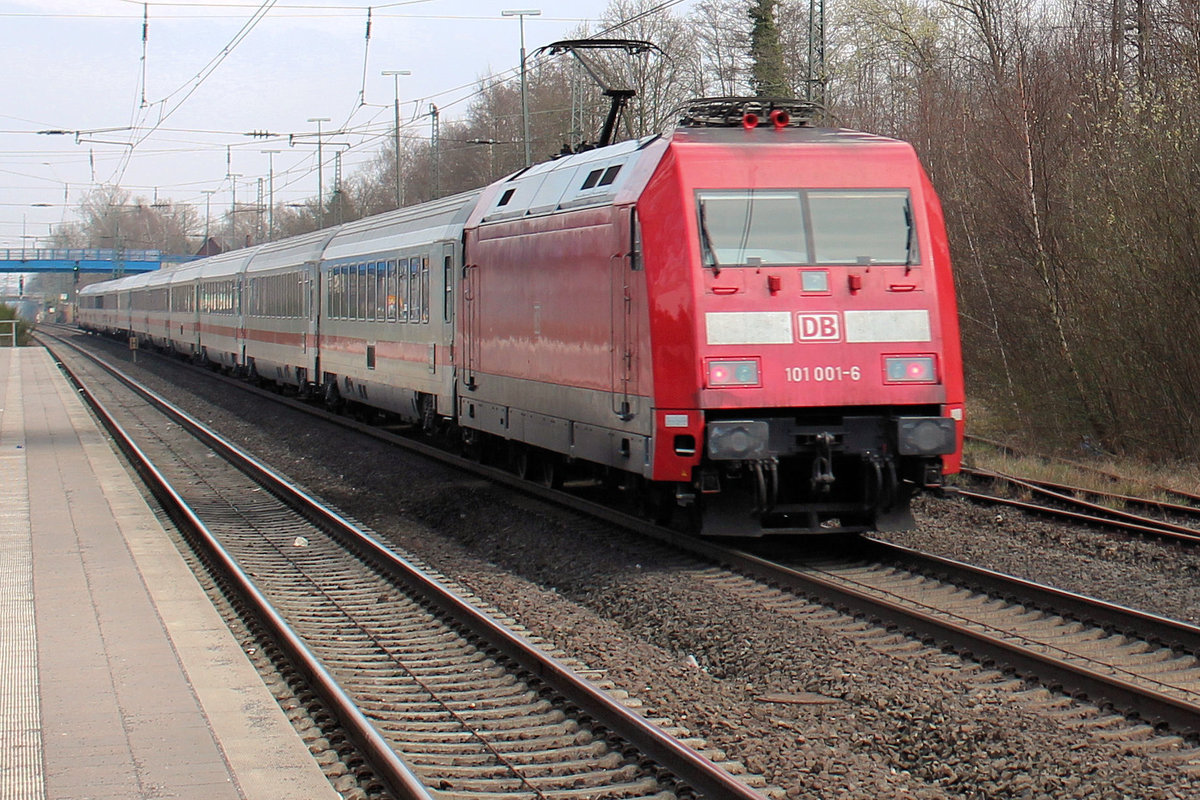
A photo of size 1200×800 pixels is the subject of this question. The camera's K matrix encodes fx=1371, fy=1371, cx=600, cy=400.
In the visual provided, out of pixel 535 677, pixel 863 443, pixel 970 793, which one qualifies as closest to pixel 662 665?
pixel 535 677

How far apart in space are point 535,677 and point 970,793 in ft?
8.69

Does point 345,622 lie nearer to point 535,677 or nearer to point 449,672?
point 449,672

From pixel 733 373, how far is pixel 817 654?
114 inches

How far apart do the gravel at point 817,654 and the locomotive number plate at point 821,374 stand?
5.17 feet

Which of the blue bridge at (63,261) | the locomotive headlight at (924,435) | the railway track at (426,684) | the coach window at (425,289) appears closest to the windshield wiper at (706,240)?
the locomotive headlight at (924,435)

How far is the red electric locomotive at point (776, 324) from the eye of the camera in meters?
10.0

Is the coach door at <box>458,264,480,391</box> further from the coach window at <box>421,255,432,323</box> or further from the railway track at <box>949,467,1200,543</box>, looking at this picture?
the railway track at <box>949,467,1200,543</box>

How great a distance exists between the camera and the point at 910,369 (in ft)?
33.8

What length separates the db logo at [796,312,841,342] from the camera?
10125mm

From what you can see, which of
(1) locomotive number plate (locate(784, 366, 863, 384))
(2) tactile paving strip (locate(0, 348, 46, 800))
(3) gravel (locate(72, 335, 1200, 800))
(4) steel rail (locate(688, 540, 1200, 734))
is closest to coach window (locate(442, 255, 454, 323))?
(3) gravel (locate(72, 335, 1200, 800))

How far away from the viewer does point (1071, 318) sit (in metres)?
18.4

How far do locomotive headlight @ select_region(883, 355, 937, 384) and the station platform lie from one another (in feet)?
16.7

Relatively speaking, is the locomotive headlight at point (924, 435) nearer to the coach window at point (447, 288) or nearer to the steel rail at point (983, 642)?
the steel rail at point (983, 642)

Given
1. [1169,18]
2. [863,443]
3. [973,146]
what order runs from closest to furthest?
[863,443]
[1169,18]
[973,146]
